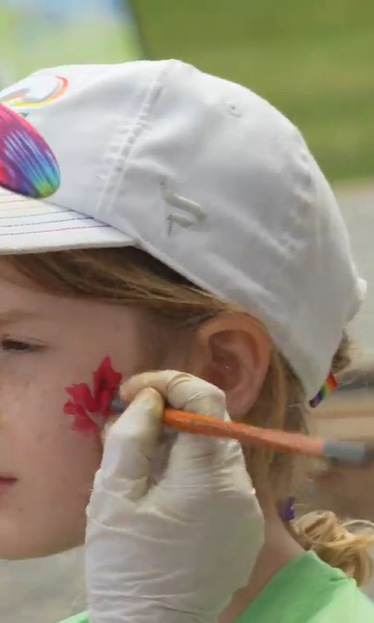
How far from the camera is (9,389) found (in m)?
0.63

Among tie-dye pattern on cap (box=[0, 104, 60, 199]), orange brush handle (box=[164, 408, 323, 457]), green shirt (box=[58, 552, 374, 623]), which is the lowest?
green shirt (box=[58, 552, 374, 623])

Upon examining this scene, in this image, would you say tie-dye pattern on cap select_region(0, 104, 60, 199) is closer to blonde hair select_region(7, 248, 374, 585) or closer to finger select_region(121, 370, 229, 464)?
blonde hair select_region(7, 248, 374, 585)

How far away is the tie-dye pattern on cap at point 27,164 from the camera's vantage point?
617mm

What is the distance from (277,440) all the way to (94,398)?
6.9 inches

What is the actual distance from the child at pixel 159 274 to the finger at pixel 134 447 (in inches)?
3.8

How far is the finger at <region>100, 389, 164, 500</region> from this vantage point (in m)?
0.51

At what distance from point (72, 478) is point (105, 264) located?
6.5 inches

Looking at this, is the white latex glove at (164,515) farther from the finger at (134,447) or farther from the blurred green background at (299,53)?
the blurred green background at (299,53)

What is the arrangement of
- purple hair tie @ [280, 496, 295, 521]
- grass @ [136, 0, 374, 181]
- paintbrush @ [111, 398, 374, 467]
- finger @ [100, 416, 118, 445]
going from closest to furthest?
paintbrush @ [111, 398, 374, 467] → finger @ [100, 416, 118, 445] → purple hair tie @ [280, 496, 295, 521] → grass @ [136, 0, 374, 181]

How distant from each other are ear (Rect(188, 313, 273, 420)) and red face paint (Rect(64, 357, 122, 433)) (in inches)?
2.6

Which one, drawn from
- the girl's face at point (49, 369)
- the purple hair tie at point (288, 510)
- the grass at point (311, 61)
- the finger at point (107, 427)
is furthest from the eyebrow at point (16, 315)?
the grass at point (311, 61)

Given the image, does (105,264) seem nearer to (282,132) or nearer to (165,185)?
(165,185)

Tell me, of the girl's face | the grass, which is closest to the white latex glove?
the girl's face

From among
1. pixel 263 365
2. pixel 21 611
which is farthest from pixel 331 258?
pixel 21 611
